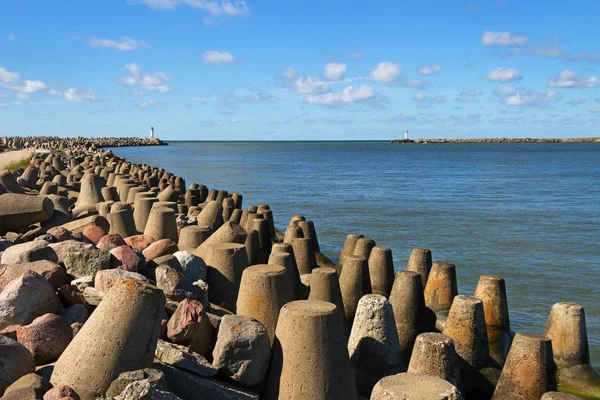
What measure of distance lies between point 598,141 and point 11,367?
158564mm

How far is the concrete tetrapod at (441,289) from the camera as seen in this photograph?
6828 millimetres

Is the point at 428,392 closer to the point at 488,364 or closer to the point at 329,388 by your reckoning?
the point at 329,388

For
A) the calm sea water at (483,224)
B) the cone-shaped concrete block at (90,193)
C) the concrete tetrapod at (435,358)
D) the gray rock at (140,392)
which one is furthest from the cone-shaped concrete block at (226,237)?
the cone-shaped concrete block at (90,193)

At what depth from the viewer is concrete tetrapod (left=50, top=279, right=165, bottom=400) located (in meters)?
3.28

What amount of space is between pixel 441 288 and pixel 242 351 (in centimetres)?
370

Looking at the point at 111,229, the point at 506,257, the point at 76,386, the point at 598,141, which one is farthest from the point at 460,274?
the point at 598,141

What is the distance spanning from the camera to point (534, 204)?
20953 millimetres

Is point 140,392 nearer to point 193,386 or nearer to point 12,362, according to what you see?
point 193,386

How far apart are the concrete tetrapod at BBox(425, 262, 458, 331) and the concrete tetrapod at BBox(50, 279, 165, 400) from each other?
4.15 m

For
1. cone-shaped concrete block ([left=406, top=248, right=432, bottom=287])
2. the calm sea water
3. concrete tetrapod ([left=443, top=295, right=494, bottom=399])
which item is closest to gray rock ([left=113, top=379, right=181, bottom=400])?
concrete tetrapod ([left=443, top=295, right=494, bottom=399])

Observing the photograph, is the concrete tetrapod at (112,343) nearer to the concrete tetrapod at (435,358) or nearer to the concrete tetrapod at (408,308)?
the concrete tetrapod at (435,358)

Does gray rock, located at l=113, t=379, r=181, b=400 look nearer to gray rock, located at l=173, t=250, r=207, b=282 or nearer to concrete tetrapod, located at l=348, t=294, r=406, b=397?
concrete tetrapod, located at l=348, t=294, r=406, b=397

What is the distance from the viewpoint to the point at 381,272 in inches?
288

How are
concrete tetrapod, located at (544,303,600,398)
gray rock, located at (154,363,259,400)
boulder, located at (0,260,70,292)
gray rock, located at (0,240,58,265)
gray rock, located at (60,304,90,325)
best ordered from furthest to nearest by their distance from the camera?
concrete tetrapod, located at (544,303,600,398) → gray rock, located at (0,240,58,265) → boulder, located at (0,260,70,292) → gray rock, located at (60,304,90,325) → gray rock, located at (154,363,259,400)
